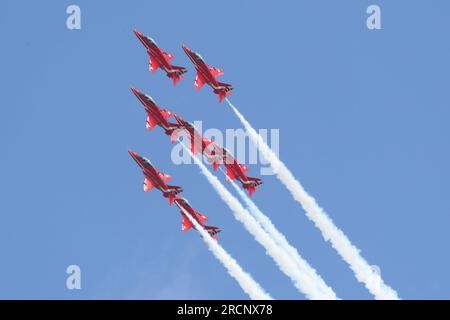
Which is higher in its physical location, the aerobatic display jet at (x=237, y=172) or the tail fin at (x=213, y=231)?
the aerobatic display jet at (x=237, y=172)

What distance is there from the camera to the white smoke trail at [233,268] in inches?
5069

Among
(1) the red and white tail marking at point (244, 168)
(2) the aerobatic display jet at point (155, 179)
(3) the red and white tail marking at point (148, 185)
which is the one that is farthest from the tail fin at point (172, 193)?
(1) the red and white tail marking at point (244, 168)

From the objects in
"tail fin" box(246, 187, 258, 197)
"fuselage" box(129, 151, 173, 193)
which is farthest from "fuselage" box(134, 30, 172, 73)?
"tail fin" box(246, 187, 258, 197)

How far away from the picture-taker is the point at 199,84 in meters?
146

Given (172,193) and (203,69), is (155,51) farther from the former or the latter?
(172,193)

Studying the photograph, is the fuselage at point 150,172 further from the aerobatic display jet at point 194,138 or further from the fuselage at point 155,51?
the fuselage at point 155,51

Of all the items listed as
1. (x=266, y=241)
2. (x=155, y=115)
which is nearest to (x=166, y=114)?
(x=155, y=115)

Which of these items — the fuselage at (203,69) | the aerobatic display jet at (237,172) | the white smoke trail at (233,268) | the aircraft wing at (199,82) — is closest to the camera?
the white smoke trail at (233,268)

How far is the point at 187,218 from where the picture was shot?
459 feet

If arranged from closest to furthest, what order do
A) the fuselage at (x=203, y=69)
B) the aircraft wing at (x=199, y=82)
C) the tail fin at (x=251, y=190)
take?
the tail fin at (x=251, y=190), the fuselage at (x=203, y=69), the aircraft wing at (x=199, y=82)

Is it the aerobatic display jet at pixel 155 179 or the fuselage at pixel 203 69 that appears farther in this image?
the fuselage at pixel 203 69

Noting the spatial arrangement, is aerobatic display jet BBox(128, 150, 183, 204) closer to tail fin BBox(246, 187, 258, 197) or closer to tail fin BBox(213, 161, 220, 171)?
tail fin BBox(213, 161, 220, 171)

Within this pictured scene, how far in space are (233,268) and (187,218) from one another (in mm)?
9343
